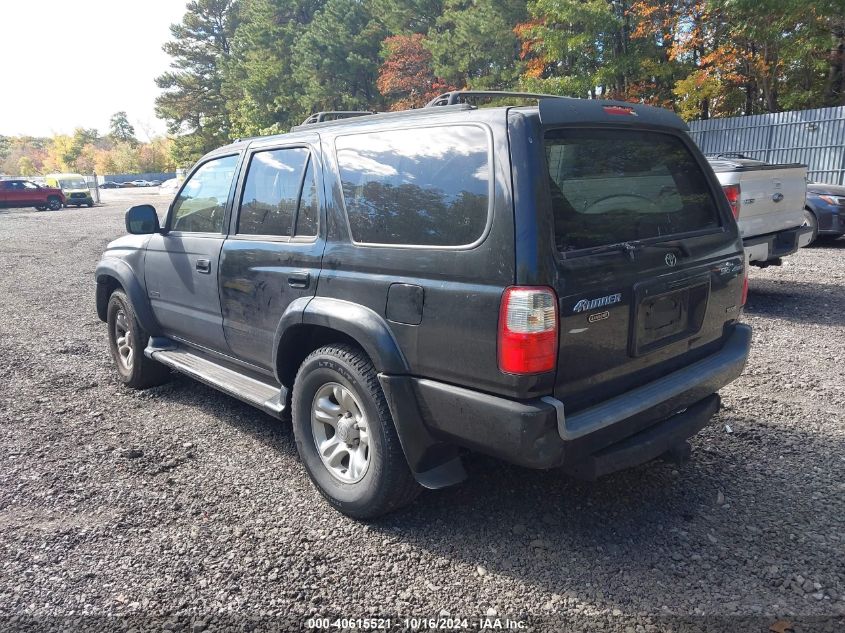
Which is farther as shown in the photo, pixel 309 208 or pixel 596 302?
pixel 309 208

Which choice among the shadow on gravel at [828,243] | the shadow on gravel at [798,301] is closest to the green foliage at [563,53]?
the shadow on gravel at [828,243]

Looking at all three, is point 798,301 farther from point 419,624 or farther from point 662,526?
point 419,624

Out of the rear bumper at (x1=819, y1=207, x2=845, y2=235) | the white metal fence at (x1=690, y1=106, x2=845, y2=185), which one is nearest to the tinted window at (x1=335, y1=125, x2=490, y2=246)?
the rear bumper at (x1=819, y1=207, x2=845, y2=235)

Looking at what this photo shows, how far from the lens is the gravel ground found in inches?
101

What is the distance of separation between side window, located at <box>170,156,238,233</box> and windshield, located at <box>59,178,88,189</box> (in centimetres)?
3768

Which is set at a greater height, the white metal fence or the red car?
the white metal fence

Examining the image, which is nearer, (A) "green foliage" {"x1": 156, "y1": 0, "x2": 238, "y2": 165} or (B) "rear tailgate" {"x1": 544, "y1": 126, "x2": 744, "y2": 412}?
(B) "rear tailgate" {"x1": 544, "y1": 126, "x2": 744, "y2": 412}

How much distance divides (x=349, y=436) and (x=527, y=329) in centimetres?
123

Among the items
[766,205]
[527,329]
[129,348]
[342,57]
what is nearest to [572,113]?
[527,329]

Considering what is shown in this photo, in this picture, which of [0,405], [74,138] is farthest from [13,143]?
[0,405]

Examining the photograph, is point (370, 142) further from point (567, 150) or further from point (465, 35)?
point (465, 35)

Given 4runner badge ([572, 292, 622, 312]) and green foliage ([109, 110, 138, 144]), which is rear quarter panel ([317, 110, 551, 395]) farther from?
green foliage ([109, 110, 138, 144])

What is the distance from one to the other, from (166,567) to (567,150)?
2.58 meters

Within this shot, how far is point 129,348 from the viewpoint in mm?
5277
